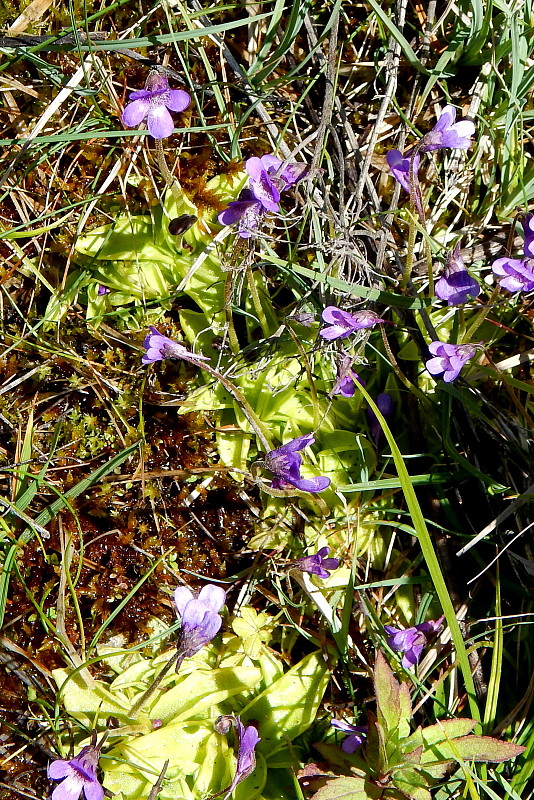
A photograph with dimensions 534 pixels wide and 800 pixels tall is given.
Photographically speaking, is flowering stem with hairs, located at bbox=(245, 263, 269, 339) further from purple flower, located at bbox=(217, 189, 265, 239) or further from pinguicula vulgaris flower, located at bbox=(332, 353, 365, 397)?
pinguicula vulgaris flower, located at bbox=(332, 353, 365, 397)

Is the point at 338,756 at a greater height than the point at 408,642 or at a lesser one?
lesser

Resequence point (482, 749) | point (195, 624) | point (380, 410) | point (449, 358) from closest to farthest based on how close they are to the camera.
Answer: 1. point (195, 624)
2. point (482, 749)
3. point (449, 358)
4. point (380, 410)

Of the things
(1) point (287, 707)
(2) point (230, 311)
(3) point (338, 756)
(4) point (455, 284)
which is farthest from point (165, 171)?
(3) point (338, 756)

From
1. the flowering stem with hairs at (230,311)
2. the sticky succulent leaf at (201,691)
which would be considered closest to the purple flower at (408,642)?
the sticky succulent leaf at (201,691)

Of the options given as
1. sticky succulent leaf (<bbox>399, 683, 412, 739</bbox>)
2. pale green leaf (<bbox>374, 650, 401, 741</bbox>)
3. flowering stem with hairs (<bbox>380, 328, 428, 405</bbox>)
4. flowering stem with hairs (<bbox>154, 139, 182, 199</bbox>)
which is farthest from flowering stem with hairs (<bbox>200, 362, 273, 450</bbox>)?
sticky succulent leaf (<bbox>399, 683, 412, 739</bbox>)

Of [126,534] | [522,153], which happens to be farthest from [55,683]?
[522,153]

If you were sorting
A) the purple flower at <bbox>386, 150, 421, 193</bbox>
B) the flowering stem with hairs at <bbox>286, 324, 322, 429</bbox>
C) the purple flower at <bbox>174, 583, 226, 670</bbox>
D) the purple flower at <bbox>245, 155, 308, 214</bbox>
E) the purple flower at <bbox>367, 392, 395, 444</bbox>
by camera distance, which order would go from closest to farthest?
the purple flower at <bbox>174, 583, 226, 670</bbox> < the purple flower at <bbox>245, 155, 308, 214</bbox> < the purple flower at <bbox>386, 150, 421, 193</bbox> < the flowering stem with hairs at <bbox>286, 324, 322, 429</bbox> < the purple flower at <bbox>367, 392, 395, 444</bbox>

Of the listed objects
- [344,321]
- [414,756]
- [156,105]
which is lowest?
[414,756]

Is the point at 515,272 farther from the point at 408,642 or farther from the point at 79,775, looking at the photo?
the point at 79,775
